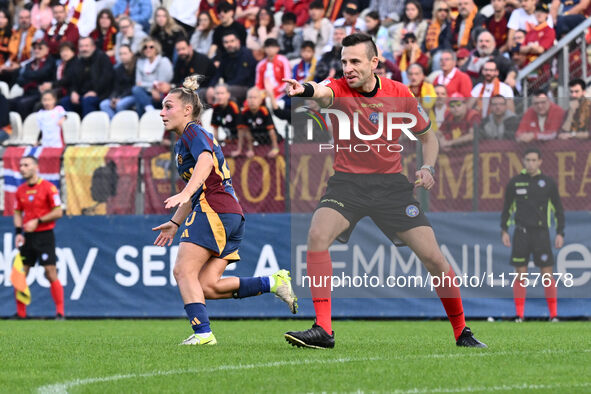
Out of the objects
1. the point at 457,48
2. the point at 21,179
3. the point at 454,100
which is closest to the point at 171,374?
the point at 454,100

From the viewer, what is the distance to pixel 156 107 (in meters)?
17.7

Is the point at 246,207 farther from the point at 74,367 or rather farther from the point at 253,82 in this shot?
the point at 74,367

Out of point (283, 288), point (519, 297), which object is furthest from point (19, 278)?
point (283, 288)

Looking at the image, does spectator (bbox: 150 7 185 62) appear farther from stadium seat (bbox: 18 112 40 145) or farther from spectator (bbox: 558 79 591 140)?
spectator (bbox: 558 79 591 140)

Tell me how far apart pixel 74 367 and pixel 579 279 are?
8445 mm

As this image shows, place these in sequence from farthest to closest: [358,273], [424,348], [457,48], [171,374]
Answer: [457,48], [358,273], [424,348], [171,374]

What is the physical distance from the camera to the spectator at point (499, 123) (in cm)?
1289

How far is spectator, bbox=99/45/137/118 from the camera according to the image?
18062 mm

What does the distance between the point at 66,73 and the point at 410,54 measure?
6345mm

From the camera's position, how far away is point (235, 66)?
57.4ft

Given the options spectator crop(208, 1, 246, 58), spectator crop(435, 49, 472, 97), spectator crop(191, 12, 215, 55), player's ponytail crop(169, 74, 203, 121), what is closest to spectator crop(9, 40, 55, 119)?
spectator crop(191, 12, 215, 55)

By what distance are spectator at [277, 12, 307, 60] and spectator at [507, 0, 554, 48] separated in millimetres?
3625

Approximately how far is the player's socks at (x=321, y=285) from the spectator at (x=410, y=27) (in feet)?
33.0

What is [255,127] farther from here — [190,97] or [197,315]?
[197,315]
